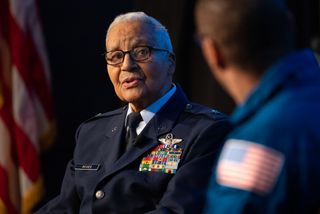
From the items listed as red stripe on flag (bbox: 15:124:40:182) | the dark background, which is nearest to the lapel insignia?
red stripe on flag (bbox: 15:124:40:182)

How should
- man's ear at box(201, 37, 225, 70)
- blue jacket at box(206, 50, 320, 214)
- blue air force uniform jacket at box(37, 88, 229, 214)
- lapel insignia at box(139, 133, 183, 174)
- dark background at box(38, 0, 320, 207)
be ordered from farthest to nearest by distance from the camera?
1. dark background at box(38, 0, 320, 207)
2. lapel insignia at box(139, 133, 183, 174)
3. blue air force uniform jacket at box(37, 88, 229, 214)
4. man's ear at box(201, 37, 225, 70)
5. blue jacket at box(206, 50, 320, 214)

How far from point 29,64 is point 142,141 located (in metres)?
1.29

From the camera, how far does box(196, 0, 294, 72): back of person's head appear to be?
134cm

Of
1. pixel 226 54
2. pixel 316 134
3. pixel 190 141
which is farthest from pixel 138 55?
pixel 316 134

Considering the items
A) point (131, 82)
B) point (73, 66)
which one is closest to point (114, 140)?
point (131, 82)

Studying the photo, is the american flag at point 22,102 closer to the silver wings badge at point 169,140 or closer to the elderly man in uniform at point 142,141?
the elderly man in uniform at point 142,141

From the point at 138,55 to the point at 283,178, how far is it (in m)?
1.20

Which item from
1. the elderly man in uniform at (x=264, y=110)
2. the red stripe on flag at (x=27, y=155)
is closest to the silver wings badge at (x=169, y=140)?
the elderly man in uniform at (x=264, y=110)

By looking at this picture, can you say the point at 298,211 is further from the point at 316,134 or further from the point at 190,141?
the point at 190,141

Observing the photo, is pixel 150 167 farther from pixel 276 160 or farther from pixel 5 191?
pixel 5 191

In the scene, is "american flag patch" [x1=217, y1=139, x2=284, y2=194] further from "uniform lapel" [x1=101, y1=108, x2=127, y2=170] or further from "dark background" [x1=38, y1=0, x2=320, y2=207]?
"dark background" [x1=38, y1=0, x2=320, y2=207]

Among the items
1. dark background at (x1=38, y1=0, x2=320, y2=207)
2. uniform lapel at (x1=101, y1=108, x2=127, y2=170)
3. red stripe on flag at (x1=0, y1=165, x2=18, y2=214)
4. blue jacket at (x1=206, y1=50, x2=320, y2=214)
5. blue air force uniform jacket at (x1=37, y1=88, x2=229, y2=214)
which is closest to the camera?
blue jacket at (x1=206, y1=50, x2=320, y2=214)

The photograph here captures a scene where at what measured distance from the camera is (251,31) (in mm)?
1341

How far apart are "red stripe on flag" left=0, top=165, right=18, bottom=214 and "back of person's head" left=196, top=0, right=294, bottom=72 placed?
86.3 inches
